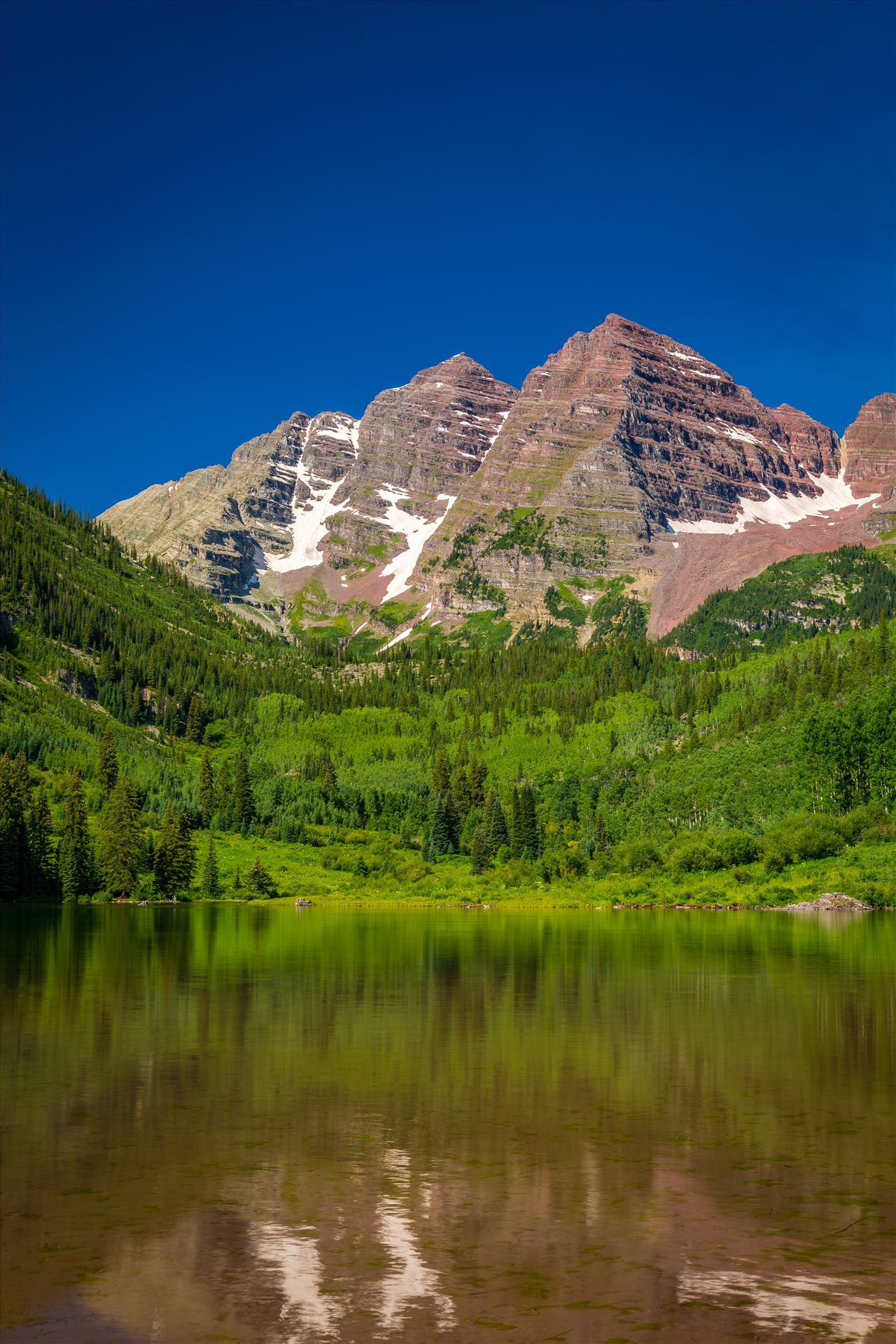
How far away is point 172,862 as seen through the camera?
533 ft

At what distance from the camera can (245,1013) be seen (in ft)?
170

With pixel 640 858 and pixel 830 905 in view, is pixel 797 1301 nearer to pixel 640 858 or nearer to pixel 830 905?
pixel 830 905

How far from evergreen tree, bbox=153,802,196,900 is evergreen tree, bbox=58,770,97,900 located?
9.07 metres

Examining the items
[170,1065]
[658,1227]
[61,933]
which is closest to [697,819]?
[61,933]

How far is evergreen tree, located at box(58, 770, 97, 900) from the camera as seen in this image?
509ft

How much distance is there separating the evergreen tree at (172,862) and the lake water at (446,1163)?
102632 mm

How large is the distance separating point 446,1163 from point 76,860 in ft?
449

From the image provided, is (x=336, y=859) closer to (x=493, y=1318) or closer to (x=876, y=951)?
(x=876, y=951)

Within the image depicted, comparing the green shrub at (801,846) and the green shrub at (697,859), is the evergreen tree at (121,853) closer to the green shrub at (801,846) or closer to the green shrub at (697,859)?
the green shrub at (697,859)

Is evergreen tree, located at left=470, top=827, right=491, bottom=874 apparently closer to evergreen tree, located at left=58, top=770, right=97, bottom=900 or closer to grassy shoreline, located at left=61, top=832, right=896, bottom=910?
grassy shoreline, located at left=61, top=832, right=896, bottom=910

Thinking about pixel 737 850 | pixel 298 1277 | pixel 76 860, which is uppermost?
pixel 737 850

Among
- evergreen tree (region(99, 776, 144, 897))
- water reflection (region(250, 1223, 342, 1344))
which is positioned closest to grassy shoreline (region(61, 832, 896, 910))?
evergreen tree (region(99, 776, 144, 897))

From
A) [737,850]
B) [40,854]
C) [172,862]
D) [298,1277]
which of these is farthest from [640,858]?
[298,1277]

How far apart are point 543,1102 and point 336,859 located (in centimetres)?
16059
